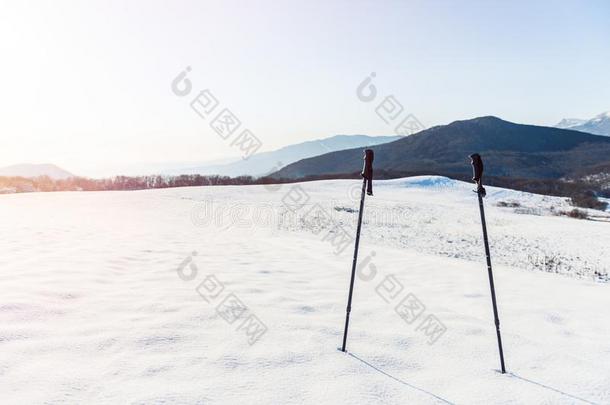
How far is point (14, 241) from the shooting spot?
9.29 meters

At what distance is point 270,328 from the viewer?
506 cm

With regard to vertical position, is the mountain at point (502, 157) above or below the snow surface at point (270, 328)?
above

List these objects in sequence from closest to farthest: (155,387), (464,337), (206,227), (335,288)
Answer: (155,387) → (464,337) → (335,288) → (206,227)

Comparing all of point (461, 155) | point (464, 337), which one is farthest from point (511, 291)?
point (461, 155)

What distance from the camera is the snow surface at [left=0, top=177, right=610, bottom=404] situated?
3.58m

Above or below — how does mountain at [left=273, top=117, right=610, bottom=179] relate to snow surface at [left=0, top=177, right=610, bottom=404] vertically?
above

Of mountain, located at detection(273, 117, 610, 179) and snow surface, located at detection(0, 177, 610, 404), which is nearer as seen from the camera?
snow surface, located at detection(0, 177, 610, 404)

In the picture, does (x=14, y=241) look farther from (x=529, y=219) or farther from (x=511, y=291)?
(x=529, y=219)

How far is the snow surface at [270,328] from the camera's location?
3.58 m

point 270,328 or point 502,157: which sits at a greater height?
point 502,157

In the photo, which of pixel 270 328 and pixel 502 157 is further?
pixel 502 157

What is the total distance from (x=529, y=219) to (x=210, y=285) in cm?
2919

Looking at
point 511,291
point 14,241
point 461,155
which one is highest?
point 461,155

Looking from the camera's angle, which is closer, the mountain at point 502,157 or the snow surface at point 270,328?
the snow surface at point 270,328
